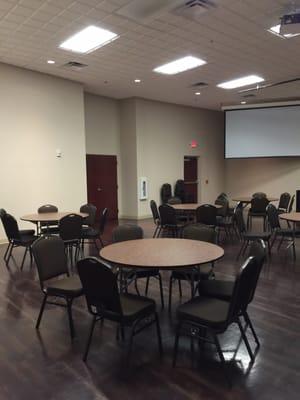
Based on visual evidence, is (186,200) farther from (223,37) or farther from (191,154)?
(223,37)

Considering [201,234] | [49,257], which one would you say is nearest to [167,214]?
[201,234]

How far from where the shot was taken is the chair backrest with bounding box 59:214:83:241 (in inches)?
189

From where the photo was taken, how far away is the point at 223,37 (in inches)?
228

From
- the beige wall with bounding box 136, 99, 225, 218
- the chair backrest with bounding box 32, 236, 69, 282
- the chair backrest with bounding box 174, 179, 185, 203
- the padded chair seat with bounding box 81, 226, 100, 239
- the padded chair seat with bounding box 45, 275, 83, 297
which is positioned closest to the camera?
the padded chair seat with bounding box 45, 275, 83, 297

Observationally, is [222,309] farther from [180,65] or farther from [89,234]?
[180,65]

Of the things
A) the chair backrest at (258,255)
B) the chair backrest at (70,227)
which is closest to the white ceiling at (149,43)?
the chair backrest at (70,227)

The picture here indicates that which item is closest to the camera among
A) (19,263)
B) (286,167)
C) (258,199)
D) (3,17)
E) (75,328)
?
(75,328)

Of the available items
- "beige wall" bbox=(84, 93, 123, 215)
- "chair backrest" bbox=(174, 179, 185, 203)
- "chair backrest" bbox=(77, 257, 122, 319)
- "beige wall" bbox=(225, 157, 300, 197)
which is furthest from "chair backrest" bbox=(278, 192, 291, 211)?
"chair backrest" bbox=(77, 257, 122, 319)

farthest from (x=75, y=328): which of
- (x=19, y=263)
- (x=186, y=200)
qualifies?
(x=186, y=200)

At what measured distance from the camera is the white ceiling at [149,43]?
4770mm

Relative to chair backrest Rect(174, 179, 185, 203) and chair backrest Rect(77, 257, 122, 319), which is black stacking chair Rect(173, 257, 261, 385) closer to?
chair backrest Rect(77, 257, 122, 319)

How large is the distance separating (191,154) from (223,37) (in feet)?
21.5

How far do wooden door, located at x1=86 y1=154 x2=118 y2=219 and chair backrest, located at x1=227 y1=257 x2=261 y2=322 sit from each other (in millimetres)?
7895

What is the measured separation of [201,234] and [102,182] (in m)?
6.84
